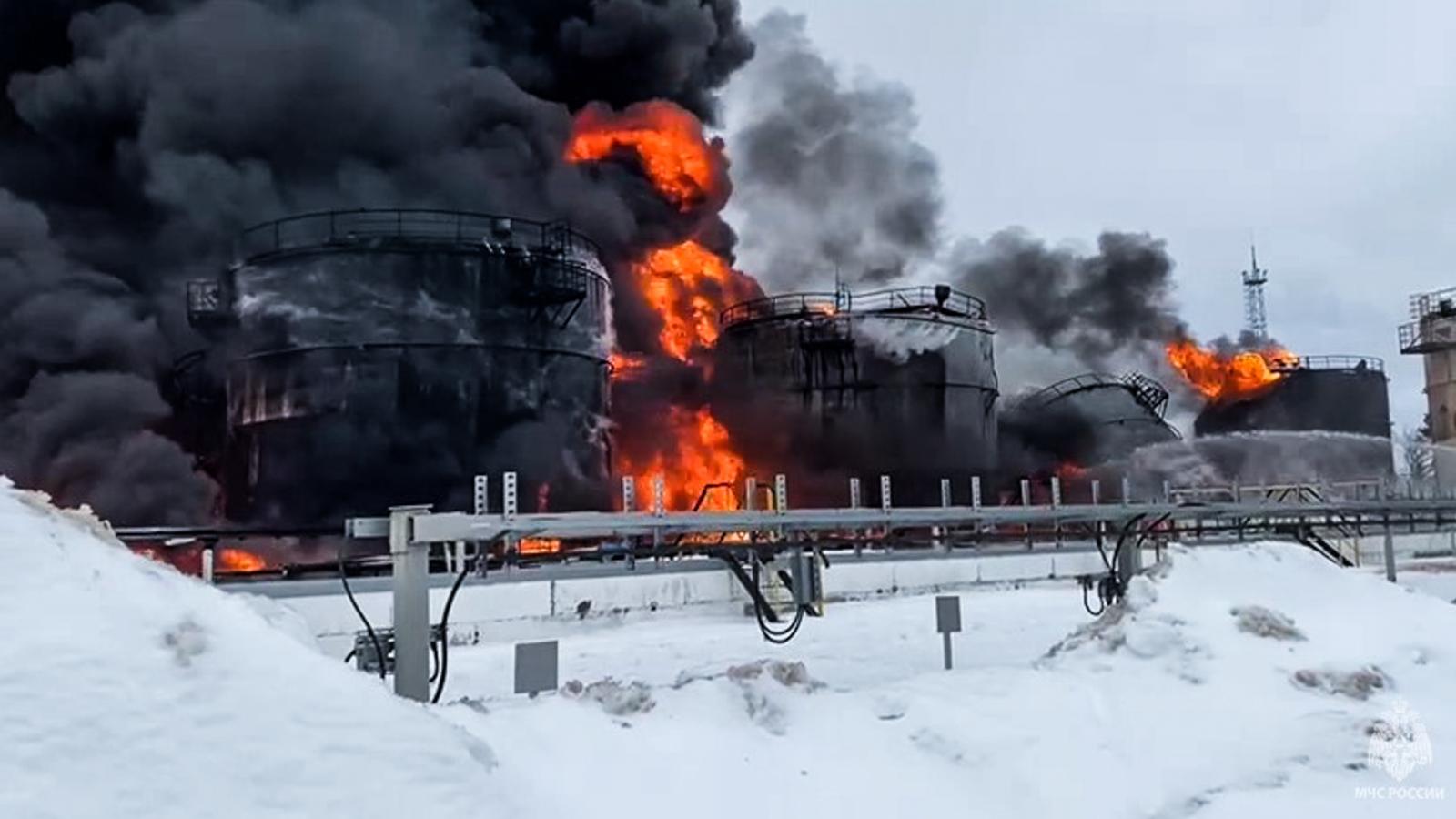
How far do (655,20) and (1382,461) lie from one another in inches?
1406

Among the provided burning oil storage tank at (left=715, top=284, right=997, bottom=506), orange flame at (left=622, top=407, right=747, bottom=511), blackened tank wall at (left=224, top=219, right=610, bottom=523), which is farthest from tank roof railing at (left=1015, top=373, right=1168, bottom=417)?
blackened tank wall at (left=224, top=219, right=610, bottom=523)

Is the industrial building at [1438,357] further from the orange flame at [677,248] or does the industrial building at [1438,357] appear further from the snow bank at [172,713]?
the snow bank at [172,713]

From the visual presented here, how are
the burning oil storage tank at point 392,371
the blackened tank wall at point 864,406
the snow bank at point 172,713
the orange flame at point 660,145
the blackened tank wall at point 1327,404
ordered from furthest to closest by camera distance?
the blackened tank wall at point 1327,404 → the orange flame at point 660,145 → the blackened tank wall at point 864,406 → the burning oil storage tank at point 392,371 → the snow bank at point 172,713

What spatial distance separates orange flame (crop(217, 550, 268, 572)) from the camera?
2317 cm

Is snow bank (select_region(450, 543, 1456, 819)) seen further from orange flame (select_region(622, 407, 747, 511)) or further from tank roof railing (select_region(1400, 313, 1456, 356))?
tank roof railing (select_region(1400, 313, 1456, 356))

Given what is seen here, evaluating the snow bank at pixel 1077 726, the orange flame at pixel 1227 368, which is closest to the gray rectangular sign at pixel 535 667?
the snow bank at pixel 1077 726

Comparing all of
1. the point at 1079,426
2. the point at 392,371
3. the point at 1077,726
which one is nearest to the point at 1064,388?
the point at 1079,426

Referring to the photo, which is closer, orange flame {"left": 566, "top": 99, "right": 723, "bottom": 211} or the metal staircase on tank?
the metal staircase on tank

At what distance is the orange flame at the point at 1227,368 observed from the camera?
52.8 meters

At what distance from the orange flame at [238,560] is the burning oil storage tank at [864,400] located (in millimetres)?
15231

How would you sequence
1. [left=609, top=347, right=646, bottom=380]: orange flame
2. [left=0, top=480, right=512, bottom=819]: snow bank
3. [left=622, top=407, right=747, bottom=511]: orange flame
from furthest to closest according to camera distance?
[left=609, top=347, right=646, bottom=380]: orange flame
[left=622, top=407, right=747, bottom=511]: orange flame
[left=0, top=480, right=512, bottom=819]: snow bank

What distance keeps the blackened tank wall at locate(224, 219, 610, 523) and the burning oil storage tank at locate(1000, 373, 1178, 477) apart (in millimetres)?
22729

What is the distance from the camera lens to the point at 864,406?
3306 centimetres

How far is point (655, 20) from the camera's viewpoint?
133 ft
